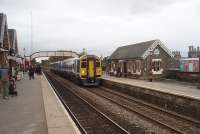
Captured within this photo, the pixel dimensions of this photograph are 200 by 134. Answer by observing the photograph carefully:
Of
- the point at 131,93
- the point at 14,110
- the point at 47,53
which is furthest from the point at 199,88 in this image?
the point at 47,53

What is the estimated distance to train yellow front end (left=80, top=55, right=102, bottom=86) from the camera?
3041 centimetres

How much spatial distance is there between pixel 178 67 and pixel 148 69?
3612mm

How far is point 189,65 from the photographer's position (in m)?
32.4

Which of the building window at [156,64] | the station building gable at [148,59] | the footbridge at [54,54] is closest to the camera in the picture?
the station building gable at [148,59]

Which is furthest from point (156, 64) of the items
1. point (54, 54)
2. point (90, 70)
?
point (54, 54)

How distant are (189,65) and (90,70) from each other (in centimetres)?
986

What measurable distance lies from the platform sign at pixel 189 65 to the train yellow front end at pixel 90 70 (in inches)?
348

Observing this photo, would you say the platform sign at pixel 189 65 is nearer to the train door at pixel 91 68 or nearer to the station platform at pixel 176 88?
the station platform at pixel 176 88

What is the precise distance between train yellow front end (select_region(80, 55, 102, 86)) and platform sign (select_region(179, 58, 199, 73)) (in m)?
8.85

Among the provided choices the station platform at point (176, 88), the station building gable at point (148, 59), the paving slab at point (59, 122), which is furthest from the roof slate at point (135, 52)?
the paving slab at point (59, 122)

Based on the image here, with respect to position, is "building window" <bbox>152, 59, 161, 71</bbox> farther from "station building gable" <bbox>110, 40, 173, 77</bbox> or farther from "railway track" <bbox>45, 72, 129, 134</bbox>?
"railway track" <bbox>45, 72, 129, 134</bbox>

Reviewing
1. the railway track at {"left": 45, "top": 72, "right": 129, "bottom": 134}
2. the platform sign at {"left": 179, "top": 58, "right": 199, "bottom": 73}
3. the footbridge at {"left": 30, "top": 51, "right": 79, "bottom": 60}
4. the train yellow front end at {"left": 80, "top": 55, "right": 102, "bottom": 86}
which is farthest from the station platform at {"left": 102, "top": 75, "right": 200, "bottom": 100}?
the footbridge at {"left": 30, "top": 51, "right": 79, "bottom": 60}

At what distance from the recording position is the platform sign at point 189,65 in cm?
3112

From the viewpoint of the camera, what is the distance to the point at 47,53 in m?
97.9
